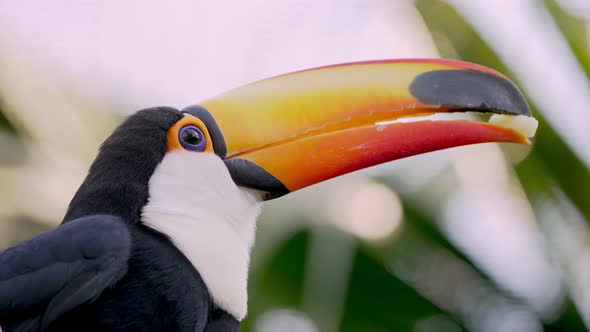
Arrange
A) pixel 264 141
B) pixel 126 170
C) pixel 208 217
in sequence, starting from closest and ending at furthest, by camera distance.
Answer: pixel 126 170
pixel 208 217
pixel 264 141

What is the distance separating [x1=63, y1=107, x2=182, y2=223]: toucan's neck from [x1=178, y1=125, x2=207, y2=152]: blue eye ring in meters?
0.06

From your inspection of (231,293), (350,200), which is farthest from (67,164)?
(231,293)

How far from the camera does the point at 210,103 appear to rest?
3.30m

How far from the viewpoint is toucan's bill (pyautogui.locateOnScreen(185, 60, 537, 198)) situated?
313 centimetres

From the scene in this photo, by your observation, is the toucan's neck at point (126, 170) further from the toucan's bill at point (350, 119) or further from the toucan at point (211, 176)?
the toucan's bill at point (350, 119)

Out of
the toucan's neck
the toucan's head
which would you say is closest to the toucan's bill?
the toucan's head

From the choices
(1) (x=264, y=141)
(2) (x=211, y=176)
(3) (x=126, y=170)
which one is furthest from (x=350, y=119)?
(3) (x=126, y=170)

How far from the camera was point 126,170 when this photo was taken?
2.92 meters

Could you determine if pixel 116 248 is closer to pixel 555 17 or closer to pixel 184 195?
pixel 184 195

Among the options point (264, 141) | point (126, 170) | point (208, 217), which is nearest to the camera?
point (126, 170)

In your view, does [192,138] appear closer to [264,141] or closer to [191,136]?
[191,136]

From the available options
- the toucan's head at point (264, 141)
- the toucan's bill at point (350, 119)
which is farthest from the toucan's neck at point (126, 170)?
the toucan's bill at point (350, 119)

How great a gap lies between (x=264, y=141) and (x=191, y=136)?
27 centimetres

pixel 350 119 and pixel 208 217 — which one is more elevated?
pixel 350 119
